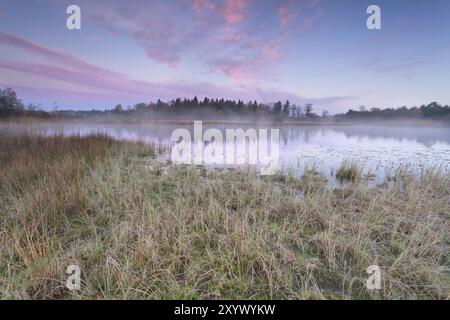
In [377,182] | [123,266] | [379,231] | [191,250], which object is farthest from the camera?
[377,182]

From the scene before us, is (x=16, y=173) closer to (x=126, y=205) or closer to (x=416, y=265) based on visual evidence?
(x=126, y=205)

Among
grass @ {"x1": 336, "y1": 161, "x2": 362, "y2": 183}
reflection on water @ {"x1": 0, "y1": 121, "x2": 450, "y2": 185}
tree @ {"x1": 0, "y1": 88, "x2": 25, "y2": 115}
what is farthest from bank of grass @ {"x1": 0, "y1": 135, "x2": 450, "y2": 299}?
tree @ {"x1": 0, "y1": 88, "x2": 25, "y2": 115}

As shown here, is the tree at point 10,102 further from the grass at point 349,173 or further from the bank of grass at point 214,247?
the grass at point 349,173

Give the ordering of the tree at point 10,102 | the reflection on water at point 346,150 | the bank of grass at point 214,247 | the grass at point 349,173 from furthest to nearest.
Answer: the tree at point 10,102
the reflection on water at point 346,150
the grass at point 349,173
the bank of grass at point 214,247

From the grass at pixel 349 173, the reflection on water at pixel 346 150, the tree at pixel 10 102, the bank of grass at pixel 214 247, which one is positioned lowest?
the bank of grass at pixel 214 247

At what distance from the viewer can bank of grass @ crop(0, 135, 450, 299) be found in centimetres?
208

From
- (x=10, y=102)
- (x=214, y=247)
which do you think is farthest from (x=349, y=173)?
(x=10, y=102)

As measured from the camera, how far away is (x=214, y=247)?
2729 mm

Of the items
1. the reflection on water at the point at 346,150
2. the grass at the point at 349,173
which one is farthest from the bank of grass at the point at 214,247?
the reflection on water at the point at 346,150

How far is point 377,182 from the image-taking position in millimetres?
6422

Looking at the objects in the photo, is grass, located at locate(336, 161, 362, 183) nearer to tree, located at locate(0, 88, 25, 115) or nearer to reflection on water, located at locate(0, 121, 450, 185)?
reflection on water, located at locate(0, 121, 450, 185)

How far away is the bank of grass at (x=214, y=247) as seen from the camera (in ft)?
6.83
